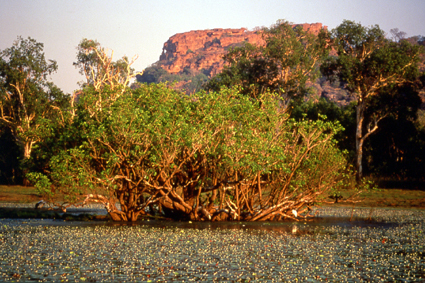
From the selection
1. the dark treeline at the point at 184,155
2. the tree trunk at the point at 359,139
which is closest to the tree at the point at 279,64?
the tree trunk at the point at 359,139

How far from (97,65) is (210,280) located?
6314cm

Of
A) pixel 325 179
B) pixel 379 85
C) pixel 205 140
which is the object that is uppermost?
pixel 379 85

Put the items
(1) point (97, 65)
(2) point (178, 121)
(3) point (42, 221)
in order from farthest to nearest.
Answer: (1) point (97, 65), (3) point (42, 221), (2) point (178, 121)

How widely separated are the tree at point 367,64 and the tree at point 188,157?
27994 mm

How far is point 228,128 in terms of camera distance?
2636 centimetres

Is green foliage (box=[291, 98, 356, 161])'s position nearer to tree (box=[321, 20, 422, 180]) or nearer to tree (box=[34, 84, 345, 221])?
tree (box=[321, 20, 422, 180])

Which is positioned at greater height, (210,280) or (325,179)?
(325,179)

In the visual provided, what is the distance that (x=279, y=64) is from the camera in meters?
63.3

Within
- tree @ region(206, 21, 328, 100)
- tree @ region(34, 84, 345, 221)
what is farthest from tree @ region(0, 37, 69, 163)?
tree @ region(34, 84, 345, 221)

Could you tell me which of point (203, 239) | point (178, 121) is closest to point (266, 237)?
point (203, 239)

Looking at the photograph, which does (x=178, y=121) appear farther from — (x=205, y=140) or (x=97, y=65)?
(x=97, y=65)

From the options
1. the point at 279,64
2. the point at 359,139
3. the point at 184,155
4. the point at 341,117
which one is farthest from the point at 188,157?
the point at 341,117

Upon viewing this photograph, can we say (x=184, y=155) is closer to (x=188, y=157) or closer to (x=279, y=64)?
(x=188, y=157)

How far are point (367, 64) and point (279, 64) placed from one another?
463 inches
